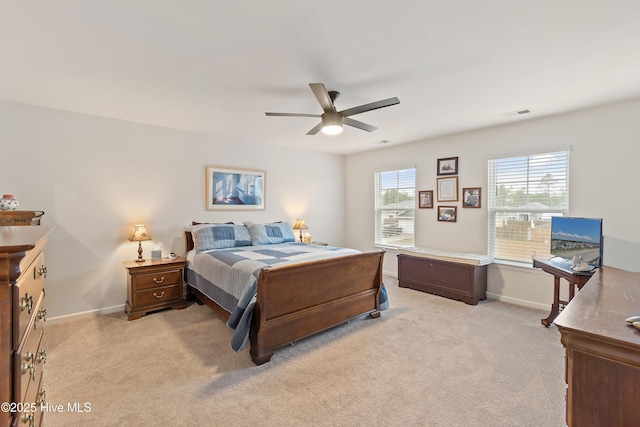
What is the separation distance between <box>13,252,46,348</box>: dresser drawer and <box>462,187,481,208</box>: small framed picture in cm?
471

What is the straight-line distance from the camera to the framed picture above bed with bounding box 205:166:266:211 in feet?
14.9

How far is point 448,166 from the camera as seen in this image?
15.4 feet

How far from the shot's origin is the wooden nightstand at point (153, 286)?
11.5 ft

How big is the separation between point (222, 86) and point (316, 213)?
11.3 feet

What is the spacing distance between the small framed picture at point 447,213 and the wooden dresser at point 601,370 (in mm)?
3658

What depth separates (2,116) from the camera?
10.3ft

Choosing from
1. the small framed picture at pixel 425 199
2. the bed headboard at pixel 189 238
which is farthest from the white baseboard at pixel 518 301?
the bed headboard at pixel 189 238

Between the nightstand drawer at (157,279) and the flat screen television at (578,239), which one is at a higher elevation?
the flat screen television at (578,239)

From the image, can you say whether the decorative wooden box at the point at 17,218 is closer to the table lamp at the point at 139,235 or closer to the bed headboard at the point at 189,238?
the table lamp at the point at 139,235

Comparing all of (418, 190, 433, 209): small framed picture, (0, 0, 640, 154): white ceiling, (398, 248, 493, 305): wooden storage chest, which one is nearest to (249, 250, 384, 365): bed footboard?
(398, 248, 493, 305): wooden storage chest

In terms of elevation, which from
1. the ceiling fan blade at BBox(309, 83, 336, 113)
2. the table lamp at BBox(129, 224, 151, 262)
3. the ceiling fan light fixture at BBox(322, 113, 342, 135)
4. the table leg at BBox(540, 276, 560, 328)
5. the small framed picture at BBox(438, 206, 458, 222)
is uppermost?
the ceiling fan blade at BBox(309, 83, 336, 113)

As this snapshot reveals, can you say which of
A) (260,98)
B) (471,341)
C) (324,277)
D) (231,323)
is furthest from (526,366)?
→ (260,98)

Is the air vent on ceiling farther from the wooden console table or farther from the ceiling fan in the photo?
the ceiling fan

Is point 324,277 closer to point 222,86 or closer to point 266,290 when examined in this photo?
point 266,290
